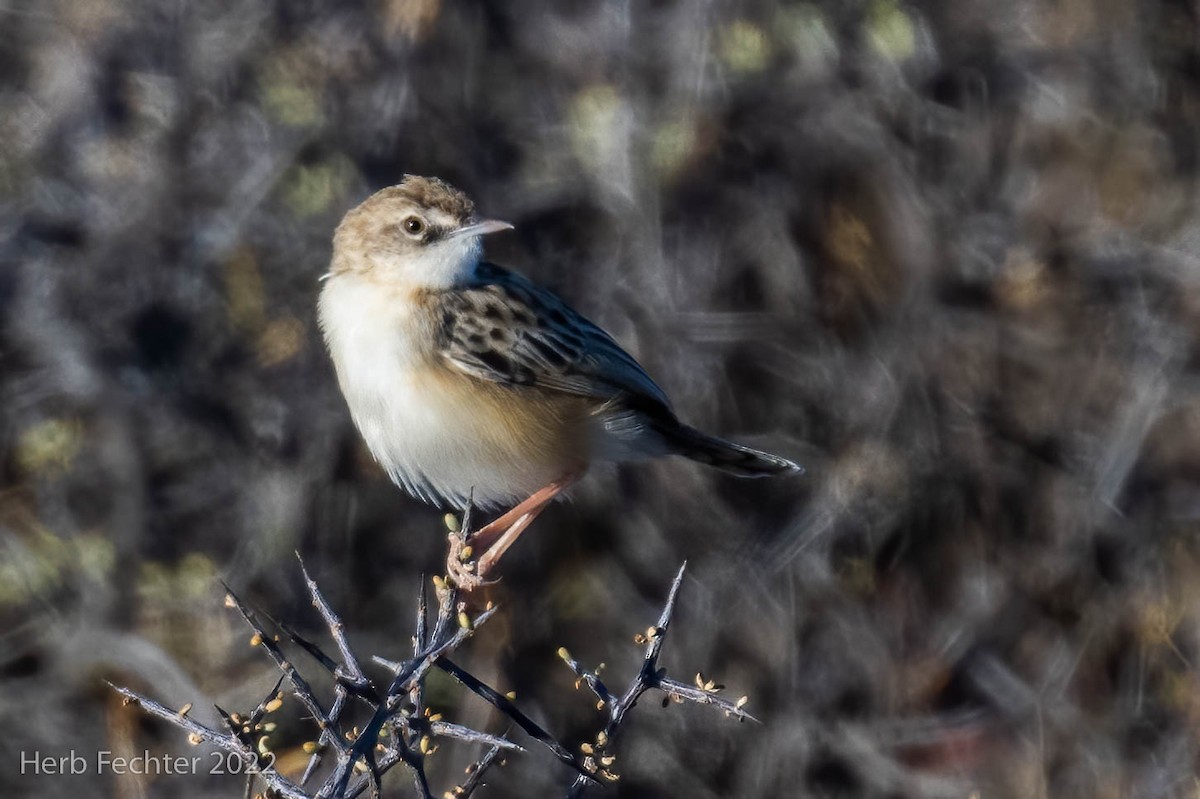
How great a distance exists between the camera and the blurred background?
788 centimetres

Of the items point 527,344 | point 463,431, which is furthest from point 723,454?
point 463,431

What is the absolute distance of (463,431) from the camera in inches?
210

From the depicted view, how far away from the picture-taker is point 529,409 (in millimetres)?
5527

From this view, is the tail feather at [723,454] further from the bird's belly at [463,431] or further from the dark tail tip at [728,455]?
the bird's belly at [463,431]

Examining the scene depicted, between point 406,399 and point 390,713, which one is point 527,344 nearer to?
point 406,399

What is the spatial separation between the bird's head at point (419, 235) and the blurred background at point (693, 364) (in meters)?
2.53

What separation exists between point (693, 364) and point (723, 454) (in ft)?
7.43

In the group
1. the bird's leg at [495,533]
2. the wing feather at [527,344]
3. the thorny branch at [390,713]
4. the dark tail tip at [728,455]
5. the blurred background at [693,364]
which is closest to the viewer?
the thorny branch at [390,713]

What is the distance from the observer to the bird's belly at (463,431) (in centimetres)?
528

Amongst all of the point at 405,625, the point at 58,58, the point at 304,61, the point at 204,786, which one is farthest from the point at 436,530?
the point at 58,58

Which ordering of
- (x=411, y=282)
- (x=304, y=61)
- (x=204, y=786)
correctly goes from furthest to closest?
1. (x=304, y=61)
2. (x=204, y=786)
3. (x=411, y=282)

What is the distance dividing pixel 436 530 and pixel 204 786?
5.55 ft

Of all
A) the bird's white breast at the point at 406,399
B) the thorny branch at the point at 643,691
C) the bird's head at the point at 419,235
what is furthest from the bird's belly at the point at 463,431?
the thorny branch at the point at 643,691

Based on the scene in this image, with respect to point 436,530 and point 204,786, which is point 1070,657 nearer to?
point 436,530
